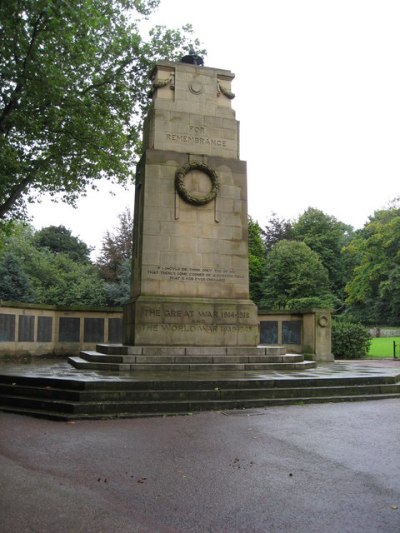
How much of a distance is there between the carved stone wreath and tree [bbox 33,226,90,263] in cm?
5477

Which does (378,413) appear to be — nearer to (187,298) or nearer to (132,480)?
(132,480)

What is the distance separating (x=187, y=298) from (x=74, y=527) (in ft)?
A: 32.0

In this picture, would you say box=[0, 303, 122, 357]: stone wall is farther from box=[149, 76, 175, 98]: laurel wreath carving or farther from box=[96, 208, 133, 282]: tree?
box=[96, 208, 133, 282]: tree

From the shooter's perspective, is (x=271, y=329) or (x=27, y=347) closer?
(x=27, y=347)

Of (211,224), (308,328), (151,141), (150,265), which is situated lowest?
(308,328)

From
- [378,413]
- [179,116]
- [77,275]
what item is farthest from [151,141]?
[77,275]

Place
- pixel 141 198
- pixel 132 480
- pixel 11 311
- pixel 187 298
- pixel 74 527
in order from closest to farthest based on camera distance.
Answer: pixel 74 527, pixel 132 480, pixel 187 298, pixel 141 198, pixel 11 311

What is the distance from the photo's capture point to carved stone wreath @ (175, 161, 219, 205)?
13.9 m

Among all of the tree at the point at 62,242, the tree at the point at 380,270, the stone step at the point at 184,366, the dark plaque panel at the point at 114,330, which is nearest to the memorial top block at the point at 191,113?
the stone step at the point at 184,366

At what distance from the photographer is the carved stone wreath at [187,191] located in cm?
1388

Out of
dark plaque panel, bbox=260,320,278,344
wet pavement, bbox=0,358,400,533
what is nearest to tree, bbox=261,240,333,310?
dark plaque panel, bbox=260,320,278,344

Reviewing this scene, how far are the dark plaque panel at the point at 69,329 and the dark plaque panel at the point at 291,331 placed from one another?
8478 mm

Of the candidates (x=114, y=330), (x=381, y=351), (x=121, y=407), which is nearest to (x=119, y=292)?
(x=114, y=330)

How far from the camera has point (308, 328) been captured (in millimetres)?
19797
